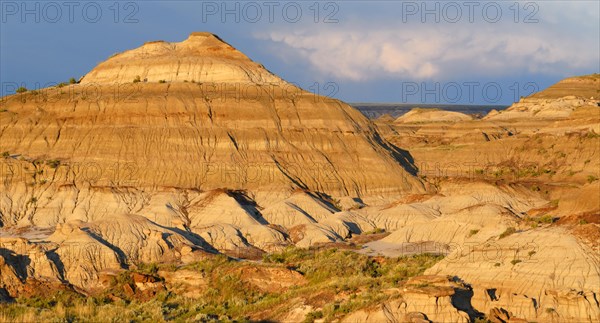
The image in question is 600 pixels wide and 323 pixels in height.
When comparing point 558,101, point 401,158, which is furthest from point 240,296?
point 558,101

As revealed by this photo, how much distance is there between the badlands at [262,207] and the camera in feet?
186

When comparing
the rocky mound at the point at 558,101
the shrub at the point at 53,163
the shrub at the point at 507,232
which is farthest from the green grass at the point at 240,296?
the rocky mound at the point at 558,101

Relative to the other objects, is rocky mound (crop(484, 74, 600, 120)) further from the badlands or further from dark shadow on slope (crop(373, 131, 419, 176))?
dark shadow on slope (crop(373, 131, 419, 176))

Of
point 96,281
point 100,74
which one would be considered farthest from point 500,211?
point 100,74

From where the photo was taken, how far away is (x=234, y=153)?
10075 cm

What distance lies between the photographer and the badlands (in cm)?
5678

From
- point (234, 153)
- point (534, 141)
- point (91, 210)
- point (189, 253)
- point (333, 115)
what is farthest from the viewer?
point (534, 141)

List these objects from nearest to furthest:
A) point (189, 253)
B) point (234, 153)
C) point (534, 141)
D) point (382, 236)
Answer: point (189, 253) → point (382, 236) → point (234, 153) → point (534, 141)

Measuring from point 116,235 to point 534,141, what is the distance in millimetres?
60144

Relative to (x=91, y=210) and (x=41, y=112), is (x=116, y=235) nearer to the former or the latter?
(x=91, y=210)

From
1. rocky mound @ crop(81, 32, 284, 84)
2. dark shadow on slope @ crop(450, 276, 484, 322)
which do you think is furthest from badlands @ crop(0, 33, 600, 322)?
rocky mound @ crop(81, 32, 284, 84)

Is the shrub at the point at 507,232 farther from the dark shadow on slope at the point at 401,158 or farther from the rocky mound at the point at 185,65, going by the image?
the rocky mound at the point at 185,65

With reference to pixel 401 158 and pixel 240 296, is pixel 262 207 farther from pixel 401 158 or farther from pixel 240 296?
pixel 240 296

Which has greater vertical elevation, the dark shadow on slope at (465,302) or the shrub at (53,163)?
the shrub at (53,163)
